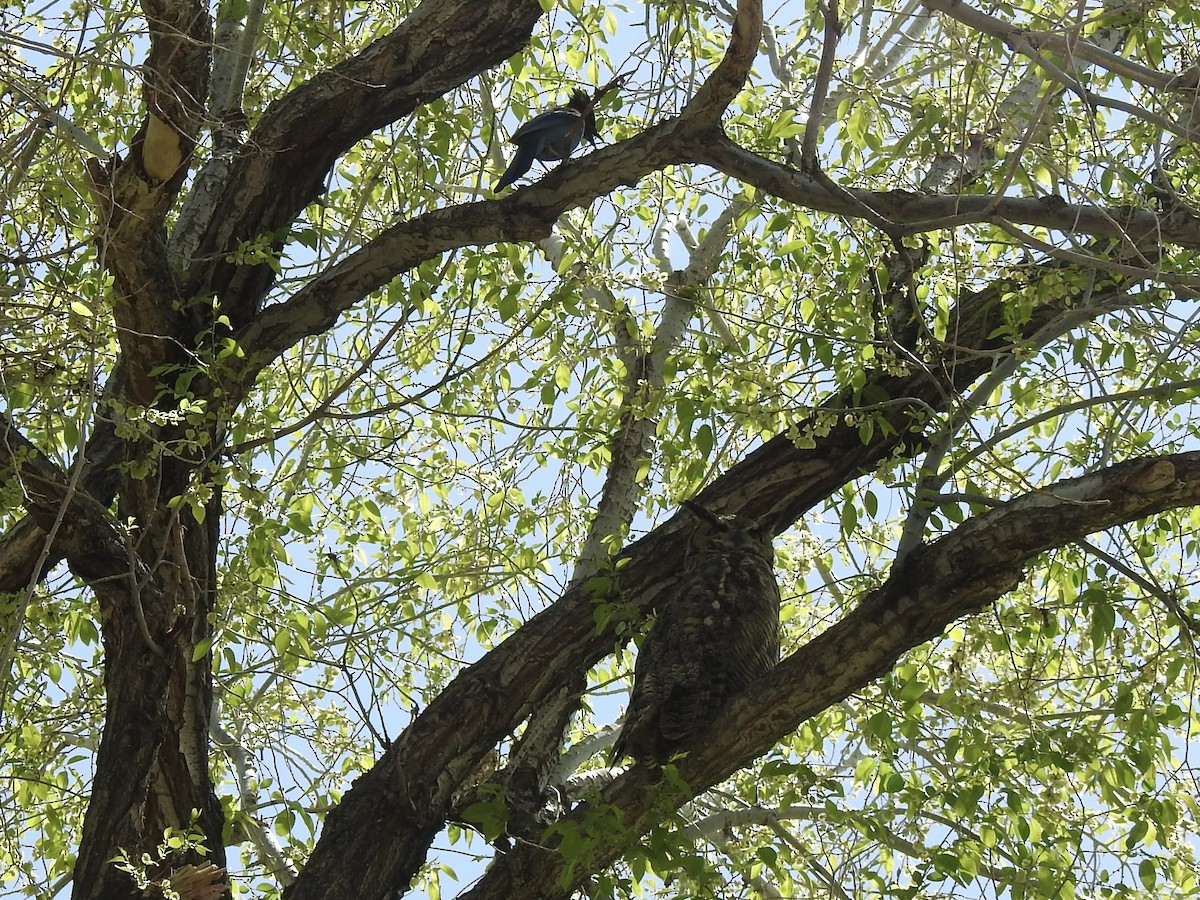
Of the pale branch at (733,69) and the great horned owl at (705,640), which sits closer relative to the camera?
the pale branch at (733,69)

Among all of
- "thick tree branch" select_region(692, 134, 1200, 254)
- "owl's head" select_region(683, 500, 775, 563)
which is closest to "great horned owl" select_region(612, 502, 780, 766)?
"owl's head" select_region(683, 500, 775, 563)

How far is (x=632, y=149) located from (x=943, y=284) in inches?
52.1

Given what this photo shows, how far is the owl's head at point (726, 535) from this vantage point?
3.63m

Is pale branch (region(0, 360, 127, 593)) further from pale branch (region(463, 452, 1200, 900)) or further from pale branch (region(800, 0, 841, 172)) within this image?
pale branch (region(800, 0, 841, 172))

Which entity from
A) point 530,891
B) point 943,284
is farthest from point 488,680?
point 943,284

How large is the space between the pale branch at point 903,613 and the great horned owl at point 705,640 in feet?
0.56

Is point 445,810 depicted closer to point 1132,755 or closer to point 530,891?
point 530,891

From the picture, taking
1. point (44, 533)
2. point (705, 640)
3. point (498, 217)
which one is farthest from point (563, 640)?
point (44, 533)

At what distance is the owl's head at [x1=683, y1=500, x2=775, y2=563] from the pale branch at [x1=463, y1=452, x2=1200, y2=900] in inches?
26.3

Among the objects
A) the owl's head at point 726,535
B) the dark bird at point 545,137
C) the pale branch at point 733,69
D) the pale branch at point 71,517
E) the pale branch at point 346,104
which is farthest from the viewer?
the dark bird at point 545,137

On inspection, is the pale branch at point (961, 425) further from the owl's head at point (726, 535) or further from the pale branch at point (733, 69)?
the pale branch at point (733, 69)

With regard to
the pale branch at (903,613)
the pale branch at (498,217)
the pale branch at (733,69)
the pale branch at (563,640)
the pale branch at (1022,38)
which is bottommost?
the pale branch at (903,613)

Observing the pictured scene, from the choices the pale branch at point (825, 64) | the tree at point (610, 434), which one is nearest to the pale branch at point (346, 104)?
the tree at point (610, 434)

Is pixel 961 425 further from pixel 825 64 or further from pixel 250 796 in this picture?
pixel 250 796
